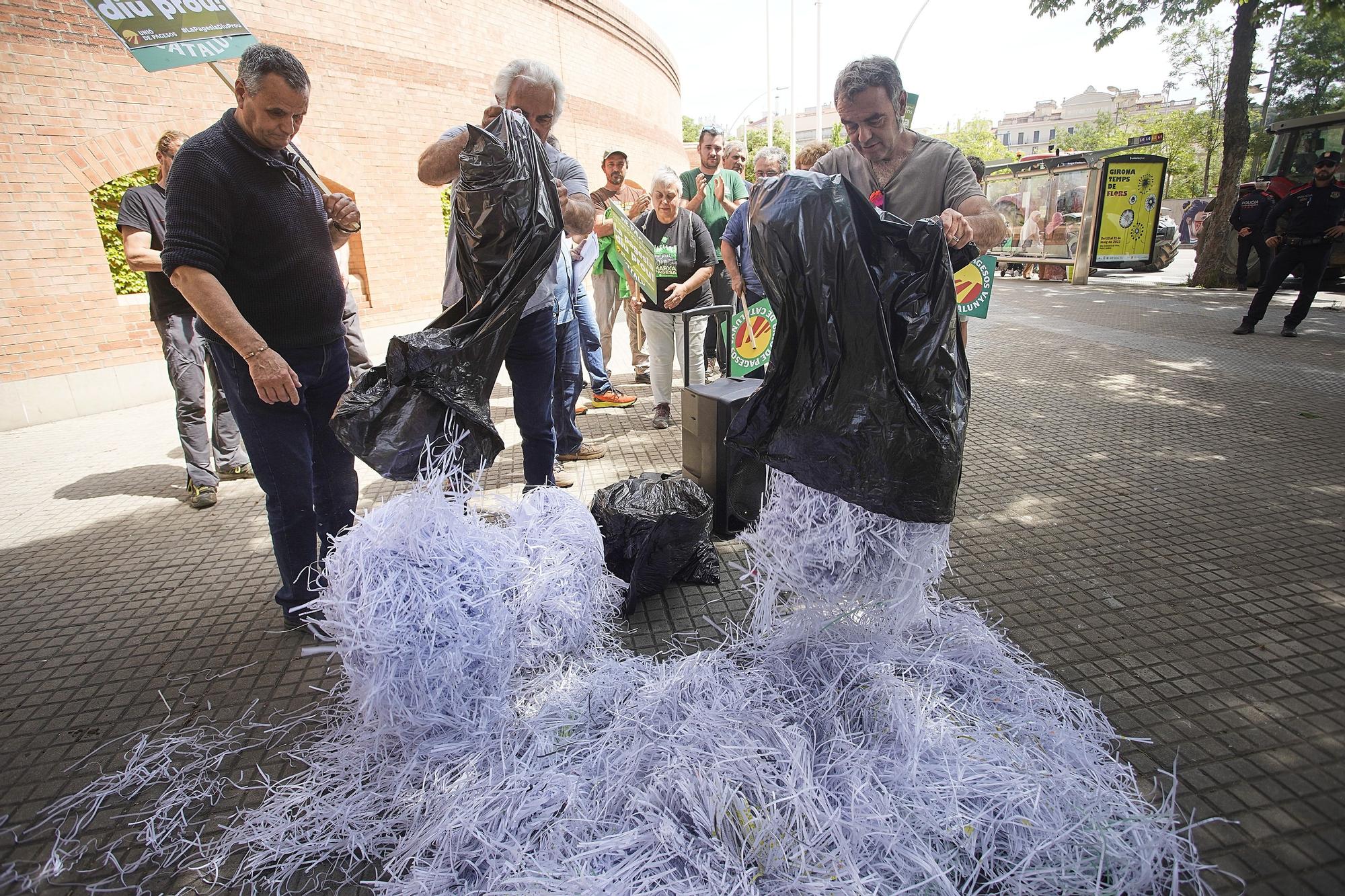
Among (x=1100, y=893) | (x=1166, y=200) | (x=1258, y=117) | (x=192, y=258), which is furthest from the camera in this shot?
(x=1166, y=200)

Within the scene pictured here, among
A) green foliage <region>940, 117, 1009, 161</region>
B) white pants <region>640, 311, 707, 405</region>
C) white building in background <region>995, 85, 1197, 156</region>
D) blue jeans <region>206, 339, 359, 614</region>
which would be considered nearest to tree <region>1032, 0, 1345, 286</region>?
white pants <region>640, 311, 707, 405</region>

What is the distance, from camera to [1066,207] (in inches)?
620

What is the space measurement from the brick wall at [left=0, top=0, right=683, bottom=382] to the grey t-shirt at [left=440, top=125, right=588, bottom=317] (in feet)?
16.0

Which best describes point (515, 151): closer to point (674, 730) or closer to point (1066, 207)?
point (674, 730)

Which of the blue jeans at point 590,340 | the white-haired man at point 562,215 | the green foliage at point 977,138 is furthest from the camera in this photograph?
the green foliage at point 977,138

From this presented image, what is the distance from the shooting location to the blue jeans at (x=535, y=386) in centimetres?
323

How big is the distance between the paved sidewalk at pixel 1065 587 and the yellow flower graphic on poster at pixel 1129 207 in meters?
11.5

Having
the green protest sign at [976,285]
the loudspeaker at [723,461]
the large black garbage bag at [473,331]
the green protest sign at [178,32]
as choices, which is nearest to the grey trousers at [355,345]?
the green protest sign at [178,32]

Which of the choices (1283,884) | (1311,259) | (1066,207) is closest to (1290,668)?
(1283,884)

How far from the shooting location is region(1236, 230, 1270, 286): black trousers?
38.0 ft

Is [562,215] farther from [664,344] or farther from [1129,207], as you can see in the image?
[1129,207]

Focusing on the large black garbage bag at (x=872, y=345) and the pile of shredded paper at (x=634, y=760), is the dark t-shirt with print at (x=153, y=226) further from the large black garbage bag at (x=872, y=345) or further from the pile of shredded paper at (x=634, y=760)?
the large black garbage bag at (x=872, y=345)

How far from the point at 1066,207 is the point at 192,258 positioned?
58.5ft

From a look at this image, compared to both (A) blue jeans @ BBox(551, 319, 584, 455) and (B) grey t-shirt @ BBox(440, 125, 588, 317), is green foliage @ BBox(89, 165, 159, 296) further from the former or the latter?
(B) grey t-shirt @ BBox(440, 125, 588, 317)
